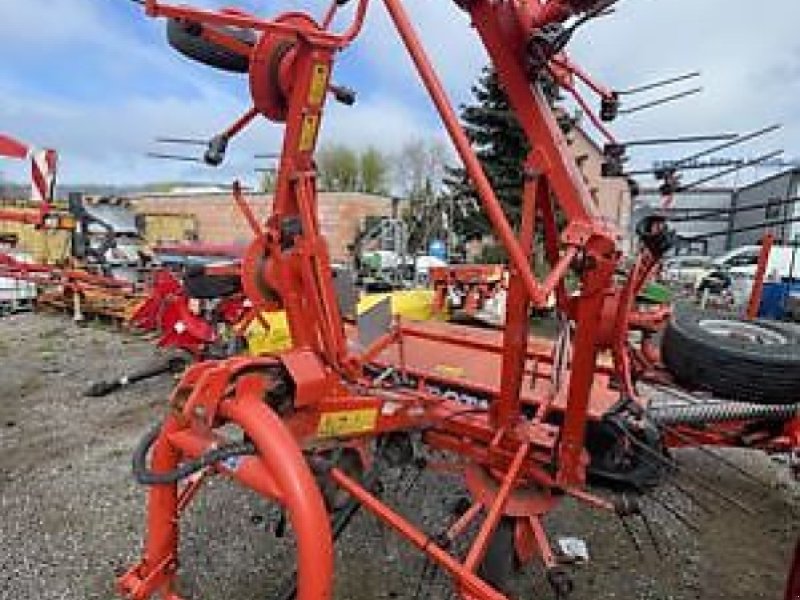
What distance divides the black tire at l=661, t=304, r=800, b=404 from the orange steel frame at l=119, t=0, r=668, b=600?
0.30 m

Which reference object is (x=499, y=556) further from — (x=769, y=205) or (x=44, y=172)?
(x=44, y=172)

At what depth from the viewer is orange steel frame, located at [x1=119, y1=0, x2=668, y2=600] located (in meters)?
→ 2.35

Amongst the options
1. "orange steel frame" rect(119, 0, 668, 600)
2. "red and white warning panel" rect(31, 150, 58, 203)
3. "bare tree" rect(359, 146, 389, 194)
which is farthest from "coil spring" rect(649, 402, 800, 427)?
"bare tree" rect(359, 146, 389, 194)

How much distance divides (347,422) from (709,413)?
5.38ft

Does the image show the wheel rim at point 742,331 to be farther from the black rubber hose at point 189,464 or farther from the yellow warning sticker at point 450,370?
the black rubber hose at point 189,464

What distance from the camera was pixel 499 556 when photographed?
3.02m

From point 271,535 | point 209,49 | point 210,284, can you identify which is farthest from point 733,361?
point 210,284

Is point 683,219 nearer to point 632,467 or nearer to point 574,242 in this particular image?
point 574,242

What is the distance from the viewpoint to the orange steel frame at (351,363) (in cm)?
235

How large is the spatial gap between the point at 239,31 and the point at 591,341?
79.5 inches

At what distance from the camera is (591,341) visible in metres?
2.66

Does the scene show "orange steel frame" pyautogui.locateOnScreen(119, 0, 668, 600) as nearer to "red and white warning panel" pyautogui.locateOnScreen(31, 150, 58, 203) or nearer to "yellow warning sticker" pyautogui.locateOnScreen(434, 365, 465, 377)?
"yellow warning sticker" pyautogui.locateOnScreen(434, 365, 465, 377)

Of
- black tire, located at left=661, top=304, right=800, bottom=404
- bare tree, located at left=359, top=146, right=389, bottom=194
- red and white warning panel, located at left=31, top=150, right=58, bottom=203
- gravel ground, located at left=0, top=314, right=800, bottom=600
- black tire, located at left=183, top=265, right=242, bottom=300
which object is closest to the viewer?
black tire, located at left=661, top=304, right=800, bottom=404

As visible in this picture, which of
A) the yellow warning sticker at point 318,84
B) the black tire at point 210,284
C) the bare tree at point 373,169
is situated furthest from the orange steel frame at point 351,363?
the bare tree at point 373,169
